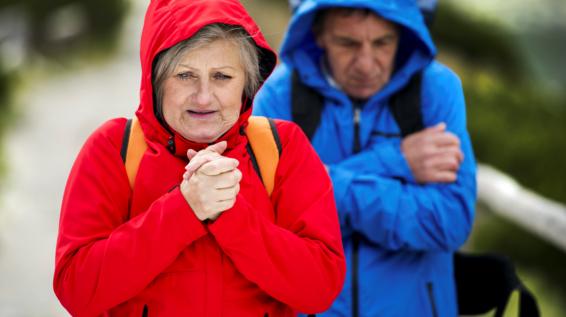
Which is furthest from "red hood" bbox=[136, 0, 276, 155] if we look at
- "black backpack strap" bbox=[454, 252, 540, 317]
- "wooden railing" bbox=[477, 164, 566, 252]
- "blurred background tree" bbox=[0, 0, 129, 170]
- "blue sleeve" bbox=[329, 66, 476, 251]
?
"blurred background tree" bbox=[0, 0, 129, 170]

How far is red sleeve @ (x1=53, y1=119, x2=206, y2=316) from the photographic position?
2309 millimetres

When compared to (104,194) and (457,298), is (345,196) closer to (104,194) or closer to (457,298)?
(457,298)

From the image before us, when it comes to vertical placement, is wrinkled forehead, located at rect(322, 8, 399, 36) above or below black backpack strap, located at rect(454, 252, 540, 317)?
above

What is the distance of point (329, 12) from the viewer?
3.59 m

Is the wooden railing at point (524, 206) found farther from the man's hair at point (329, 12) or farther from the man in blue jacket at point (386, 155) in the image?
the man's hair at point (329, 12)

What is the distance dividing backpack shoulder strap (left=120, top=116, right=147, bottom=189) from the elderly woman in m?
0.01

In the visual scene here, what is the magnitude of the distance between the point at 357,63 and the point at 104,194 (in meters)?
1.36

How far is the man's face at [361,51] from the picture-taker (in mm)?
3438

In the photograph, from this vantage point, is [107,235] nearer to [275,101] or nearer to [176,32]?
[176,32]

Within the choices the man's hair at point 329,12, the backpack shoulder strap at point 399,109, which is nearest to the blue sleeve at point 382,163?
the backpack shoulder strap at point 399,109

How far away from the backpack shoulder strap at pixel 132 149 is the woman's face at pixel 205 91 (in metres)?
0.11

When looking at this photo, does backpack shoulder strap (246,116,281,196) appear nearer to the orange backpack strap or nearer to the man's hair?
the orange backpack strap

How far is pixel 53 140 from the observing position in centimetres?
1064

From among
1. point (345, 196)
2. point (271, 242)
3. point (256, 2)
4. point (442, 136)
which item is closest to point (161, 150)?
point (271, 242)
